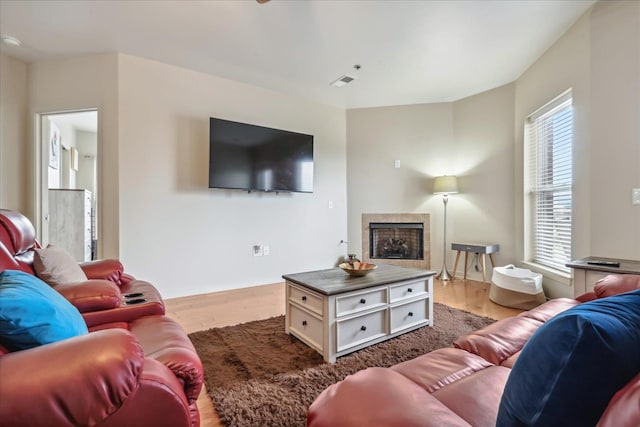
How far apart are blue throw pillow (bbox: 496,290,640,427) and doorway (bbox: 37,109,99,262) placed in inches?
147

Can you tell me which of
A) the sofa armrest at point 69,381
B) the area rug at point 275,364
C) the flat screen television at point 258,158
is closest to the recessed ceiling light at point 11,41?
the flat screen television at point 258,158

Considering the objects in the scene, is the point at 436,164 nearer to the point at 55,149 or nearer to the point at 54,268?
the point at 54,268

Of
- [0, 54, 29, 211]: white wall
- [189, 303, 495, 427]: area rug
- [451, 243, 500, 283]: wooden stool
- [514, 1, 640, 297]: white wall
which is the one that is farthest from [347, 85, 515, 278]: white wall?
[0, 54, 29, 211]: white wall

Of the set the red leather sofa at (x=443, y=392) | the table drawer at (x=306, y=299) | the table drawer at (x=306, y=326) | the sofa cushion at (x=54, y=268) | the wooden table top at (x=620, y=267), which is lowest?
the table drawer at (x=306, y=326)

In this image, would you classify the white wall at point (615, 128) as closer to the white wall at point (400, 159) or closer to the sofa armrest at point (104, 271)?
the white wall at point (400, 159)

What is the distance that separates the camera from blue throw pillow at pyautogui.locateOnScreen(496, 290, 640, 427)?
0.53m

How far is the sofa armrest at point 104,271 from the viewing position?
1.98 metres

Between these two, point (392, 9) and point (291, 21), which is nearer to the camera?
point (392, 9)

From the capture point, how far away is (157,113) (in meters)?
3.25

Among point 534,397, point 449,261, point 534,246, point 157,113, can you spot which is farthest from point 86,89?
point 534,246

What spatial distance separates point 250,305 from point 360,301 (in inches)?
58.8

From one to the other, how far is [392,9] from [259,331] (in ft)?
9.26

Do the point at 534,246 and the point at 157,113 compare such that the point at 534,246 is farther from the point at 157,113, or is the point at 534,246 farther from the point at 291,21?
the point at 157,113

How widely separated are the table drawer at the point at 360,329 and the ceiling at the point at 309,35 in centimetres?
240
